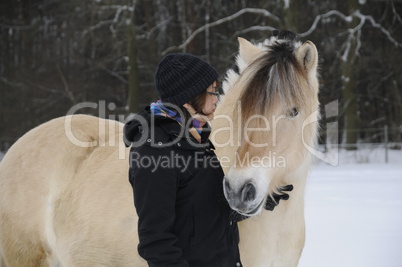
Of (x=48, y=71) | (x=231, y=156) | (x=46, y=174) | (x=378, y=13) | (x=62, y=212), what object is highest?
(x=378, y=13)

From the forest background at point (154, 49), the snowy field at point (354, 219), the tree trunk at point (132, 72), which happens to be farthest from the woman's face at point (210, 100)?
the tree trunk at point (132, 72)

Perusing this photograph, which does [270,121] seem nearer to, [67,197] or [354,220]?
[67,197]

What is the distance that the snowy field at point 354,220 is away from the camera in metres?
4.27

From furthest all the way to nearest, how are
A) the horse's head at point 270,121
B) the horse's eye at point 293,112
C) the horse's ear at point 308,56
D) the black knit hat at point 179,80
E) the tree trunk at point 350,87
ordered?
1. the tree trunk at point 350,87
2. the horse's ear at point 308,56
3. the horse's eye at point 293,112
4. the horse's head at point 270,121
5. the black knit hat at point 179,80

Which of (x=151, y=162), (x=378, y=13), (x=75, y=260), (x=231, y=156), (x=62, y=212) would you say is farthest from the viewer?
(x=378, y=13)

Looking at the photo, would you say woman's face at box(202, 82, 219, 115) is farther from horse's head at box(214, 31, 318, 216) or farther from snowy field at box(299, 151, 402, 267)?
snowy field at box(299, 151, 402, 267)

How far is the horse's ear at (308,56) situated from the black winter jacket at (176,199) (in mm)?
804

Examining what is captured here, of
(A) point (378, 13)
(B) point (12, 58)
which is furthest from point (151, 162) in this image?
(B) point (12, 58)

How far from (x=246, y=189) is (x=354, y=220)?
441 centimetres

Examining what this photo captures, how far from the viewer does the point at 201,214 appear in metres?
1.82

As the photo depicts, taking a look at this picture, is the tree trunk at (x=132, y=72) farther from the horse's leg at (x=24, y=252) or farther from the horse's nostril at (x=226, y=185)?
the horse's nostril at (x=226, y=185)

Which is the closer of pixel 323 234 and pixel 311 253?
pixel 311 253

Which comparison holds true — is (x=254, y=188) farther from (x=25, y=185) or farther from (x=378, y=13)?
(x=378, y=13)

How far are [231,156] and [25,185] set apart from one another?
5.18ft
